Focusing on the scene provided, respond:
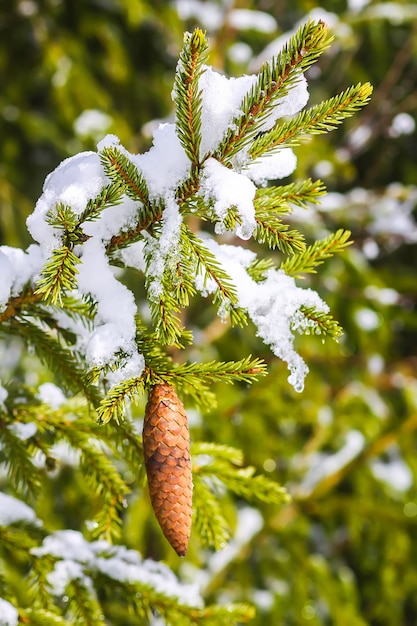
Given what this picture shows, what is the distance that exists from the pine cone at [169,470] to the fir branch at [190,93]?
34 centimetres

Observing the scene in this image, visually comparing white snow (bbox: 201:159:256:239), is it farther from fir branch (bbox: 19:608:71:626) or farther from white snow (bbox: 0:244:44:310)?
fir branch (bbox: 19:608:71:626)

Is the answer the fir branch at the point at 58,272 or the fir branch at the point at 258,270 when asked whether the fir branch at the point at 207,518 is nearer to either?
the fir branch at the point at 258,270

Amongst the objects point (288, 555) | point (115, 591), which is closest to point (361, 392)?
point (288, 555)

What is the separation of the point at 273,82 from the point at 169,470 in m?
0.51

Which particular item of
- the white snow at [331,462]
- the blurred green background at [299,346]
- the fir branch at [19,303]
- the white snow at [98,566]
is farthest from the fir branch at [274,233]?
the white snow at [331,462]

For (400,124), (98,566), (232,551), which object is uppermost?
(400,124)

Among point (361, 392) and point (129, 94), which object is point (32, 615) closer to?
point (361, 392)

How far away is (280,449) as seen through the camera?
2.96 m

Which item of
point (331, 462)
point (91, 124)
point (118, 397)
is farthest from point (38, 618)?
point (91, 124)

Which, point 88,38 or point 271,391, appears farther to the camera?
point 88,38

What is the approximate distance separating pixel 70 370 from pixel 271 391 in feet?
5.46

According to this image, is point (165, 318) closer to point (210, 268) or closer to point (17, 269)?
point (210, 268)

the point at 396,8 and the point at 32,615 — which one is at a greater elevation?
the point at 396,8

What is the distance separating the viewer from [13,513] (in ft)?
3.99
